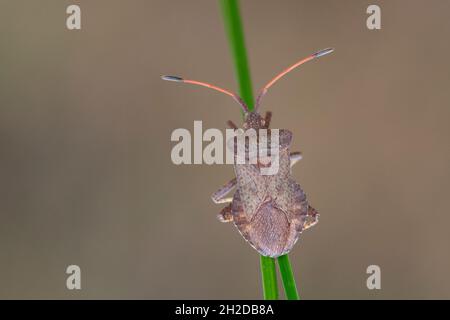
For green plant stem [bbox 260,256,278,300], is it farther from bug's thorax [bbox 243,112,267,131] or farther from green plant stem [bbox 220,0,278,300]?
bug's thorax [bbox 243,112,267,131]

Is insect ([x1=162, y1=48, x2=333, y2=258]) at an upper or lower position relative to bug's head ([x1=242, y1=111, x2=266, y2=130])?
lower

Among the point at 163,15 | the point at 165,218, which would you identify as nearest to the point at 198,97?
the point at 163,15

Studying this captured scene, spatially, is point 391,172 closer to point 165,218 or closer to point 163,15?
point 165,218

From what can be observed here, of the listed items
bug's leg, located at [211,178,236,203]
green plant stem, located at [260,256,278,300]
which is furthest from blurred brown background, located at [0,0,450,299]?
green plant stem, located at [260,256,278,300]

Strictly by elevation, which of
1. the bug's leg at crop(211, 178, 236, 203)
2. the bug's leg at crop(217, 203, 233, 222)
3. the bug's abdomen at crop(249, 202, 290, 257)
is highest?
the bug's leg at crop(211, 178, 236, 203)

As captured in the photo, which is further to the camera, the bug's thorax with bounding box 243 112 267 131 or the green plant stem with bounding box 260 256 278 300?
the bug's thorax with bounding box 243 112 267 131

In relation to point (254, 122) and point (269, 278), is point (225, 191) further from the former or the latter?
point (269, 278)
